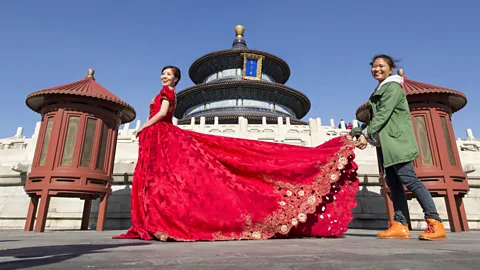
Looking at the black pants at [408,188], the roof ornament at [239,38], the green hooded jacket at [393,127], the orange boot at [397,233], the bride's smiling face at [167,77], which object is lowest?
the orange boot at [397,233]

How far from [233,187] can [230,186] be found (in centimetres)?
4

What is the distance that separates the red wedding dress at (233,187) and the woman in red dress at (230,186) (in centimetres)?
1

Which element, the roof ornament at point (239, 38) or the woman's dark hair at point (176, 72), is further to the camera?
the roof ornament at point (239, 38)

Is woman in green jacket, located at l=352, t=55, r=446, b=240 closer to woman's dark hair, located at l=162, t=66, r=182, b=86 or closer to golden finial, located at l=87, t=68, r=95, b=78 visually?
woman's dark hair, located at l=162, t=66, r=182, b=86

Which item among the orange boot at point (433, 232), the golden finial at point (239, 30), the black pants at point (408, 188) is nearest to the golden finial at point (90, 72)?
the black pants at point (408, 188)

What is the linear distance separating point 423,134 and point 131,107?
6023mm

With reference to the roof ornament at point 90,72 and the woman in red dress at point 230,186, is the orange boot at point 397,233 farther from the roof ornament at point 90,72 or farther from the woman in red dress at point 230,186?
the roof ornament at point 90,72

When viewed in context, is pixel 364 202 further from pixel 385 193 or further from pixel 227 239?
pixel 227 239

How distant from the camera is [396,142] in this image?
2.93m

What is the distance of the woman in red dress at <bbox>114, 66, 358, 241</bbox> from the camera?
3014mm

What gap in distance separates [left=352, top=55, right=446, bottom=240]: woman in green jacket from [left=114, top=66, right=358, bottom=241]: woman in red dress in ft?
1.56

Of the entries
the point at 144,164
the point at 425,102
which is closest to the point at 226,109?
the point at 425,102

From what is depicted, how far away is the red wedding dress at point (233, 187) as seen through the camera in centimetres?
301

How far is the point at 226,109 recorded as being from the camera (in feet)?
74.3
